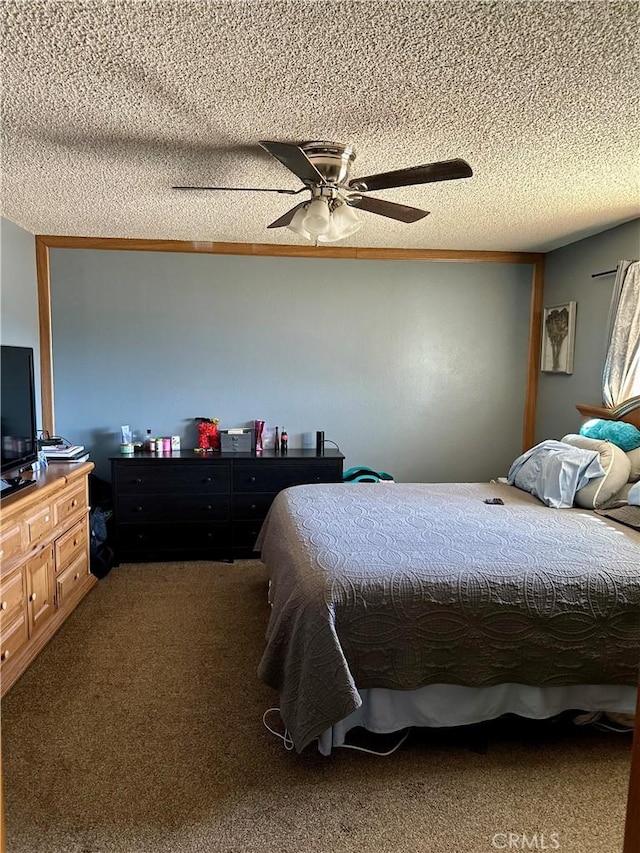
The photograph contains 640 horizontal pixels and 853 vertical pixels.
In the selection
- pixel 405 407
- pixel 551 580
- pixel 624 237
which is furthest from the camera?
pixel 405 407

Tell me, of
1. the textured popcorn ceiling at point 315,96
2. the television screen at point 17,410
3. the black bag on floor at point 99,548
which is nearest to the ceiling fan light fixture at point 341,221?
the textured popcorn ceiling at point 315,96

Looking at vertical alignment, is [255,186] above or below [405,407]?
above

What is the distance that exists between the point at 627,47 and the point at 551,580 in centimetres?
179

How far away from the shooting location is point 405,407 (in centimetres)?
479

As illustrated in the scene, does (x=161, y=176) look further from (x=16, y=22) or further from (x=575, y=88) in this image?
(x=575, y=88)

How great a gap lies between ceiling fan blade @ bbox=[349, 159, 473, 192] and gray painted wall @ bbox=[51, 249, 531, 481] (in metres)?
2.32

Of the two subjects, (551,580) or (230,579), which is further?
(230,579)

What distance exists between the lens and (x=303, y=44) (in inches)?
64.7

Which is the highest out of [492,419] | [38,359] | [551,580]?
[38,359]

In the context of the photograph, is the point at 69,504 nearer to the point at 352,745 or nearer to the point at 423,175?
the point at 352,745

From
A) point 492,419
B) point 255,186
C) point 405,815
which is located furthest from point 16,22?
point 492,419

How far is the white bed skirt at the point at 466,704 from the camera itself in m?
2.13

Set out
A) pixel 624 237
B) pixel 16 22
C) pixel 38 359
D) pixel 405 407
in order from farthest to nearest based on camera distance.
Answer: pixel 405 407 < pixel 38 359 < pixel 624 237 < pixel 16 22

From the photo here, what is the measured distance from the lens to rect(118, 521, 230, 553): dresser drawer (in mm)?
4121
